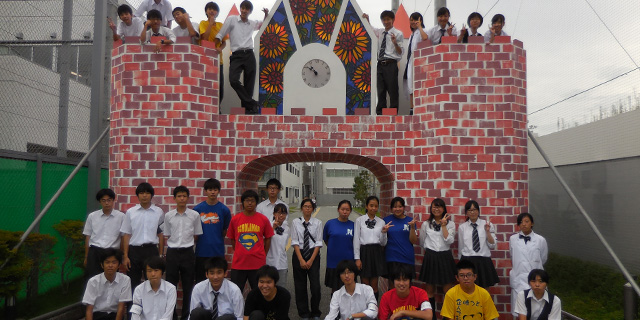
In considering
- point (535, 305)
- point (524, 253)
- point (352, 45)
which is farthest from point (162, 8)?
point (535, 305)

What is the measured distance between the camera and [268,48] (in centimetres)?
820

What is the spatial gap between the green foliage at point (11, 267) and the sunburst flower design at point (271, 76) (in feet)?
12.8

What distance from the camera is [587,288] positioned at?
8.30 meters

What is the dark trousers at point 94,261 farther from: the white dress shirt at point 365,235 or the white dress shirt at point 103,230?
the white dress shirt at point 365,235

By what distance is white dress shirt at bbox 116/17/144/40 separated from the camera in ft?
24.6

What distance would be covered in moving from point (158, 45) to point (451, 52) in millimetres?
3888

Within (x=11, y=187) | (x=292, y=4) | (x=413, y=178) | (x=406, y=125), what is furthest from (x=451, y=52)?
(x=11, y=187)

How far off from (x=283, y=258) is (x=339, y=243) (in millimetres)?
Answer: 719

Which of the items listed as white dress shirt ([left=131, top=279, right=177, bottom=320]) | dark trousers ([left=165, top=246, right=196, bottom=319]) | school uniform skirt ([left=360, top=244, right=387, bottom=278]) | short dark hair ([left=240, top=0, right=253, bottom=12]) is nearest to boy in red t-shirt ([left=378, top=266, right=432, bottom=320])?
school uniform skirt ([left=360, top=244, right=387, bottom=278])

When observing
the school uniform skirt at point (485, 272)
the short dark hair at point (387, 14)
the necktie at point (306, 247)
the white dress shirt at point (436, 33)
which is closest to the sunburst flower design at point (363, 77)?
the short dark hair at point (387, 14)

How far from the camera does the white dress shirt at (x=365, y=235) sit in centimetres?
660

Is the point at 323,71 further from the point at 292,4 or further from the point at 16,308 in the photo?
the point at 16,308

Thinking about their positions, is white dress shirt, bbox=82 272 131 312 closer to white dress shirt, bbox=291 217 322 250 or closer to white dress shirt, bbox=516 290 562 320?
white dress shirt, bbox=291 217 322 250

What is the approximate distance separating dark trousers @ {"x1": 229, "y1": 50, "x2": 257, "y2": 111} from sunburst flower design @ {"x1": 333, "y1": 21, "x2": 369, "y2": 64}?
Answer: 50.5 inches
